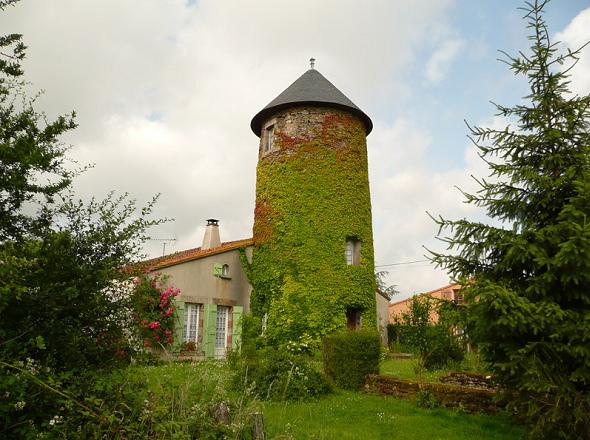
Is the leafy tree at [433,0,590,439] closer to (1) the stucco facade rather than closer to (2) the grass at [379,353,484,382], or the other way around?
(2) the grass at [379,353,484,382]

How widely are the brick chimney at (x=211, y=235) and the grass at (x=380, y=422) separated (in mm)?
13887

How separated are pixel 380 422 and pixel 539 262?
3670 millimetres

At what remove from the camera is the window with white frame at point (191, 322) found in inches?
648

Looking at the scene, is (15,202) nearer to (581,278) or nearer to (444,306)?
(444,306)

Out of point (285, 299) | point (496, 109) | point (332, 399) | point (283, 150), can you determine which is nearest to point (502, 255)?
point (496, 109)

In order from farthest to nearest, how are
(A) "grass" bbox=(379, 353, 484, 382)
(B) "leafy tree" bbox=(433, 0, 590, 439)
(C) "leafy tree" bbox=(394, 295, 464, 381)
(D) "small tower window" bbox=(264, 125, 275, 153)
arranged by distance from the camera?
1. (D) "small tower window" bbox=(264, 125, 275, 153)
2. (C) "leafy tree" bbox=(394, 295, 464, 381)
3. (A) "grass" bbox=(379, 353, 484, 382)
4. (B) "leafy tree" bbox=(433, 0, 590, 439)

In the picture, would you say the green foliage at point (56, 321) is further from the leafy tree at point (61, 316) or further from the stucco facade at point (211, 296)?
the stucco facade at point (211, 296)

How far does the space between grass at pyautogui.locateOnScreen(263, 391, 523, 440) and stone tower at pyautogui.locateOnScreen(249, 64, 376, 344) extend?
25.8 ft

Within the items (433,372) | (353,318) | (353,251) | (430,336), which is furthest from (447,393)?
(353,251)

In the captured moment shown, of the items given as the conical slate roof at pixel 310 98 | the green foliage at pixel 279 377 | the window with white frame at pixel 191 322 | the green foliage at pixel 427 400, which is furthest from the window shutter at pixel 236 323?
the green foliage at pixel 427 400

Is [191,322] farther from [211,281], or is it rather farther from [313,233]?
[313,233]

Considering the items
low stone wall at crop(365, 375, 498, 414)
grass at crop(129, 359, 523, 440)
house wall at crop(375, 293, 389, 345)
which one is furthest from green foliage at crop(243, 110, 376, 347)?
A: grass at crop(129, 359, 523, 440)

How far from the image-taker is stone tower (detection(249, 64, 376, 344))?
1692 cm

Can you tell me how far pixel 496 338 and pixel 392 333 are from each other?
688 inches
